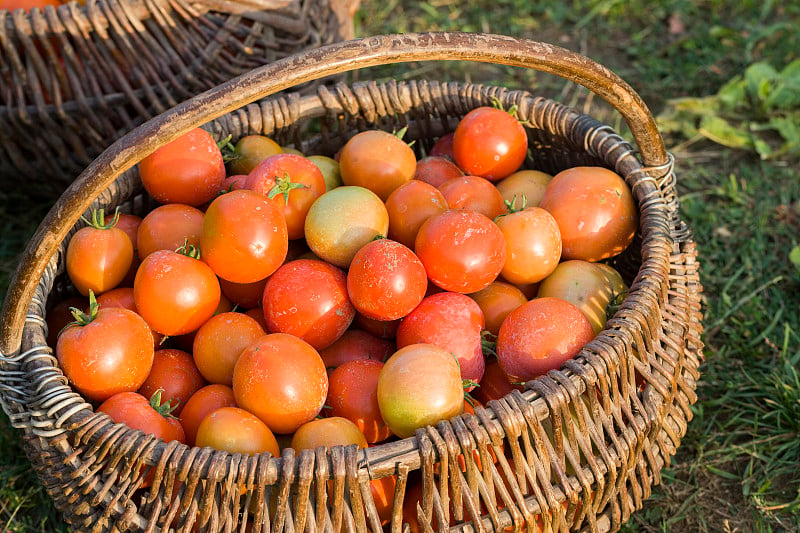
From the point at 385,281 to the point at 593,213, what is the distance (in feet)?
1.79

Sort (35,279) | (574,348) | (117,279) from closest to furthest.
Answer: (35,279), (574,348), (117,279)

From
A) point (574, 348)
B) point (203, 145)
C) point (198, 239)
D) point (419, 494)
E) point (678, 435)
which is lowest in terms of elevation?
point (678, 435)

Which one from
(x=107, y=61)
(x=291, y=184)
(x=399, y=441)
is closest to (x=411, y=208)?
(x=291, y=184)

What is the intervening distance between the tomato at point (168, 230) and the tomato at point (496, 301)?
0.62 m

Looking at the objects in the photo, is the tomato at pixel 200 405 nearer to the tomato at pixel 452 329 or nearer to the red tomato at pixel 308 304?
the red tomato at pixel 308 304

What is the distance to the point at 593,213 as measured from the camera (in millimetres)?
1624

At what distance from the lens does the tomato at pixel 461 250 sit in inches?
56.3

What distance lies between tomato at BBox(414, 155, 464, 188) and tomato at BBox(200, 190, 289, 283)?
496mm

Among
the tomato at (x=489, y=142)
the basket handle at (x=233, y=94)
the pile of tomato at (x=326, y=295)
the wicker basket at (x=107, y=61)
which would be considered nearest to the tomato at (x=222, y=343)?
the pile of tomato at (x=326, y=295)

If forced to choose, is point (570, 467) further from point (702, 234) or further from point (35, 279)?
point (702, 234)

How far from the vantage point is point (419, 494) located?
1283 mm

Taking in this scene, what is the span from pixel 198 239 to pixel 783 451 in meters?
1.49

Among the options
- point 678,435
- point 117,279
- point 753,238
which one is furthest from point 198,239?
point 753,238

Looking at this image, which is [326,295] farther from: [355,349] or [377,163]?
[377,163]
